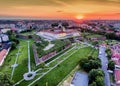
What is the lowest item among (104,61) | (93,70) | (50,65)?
(104,61)

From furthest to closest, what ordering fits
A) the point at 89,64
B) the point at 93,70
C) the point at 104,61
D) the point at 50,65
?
1. the point at 104,61
2. the point at 50,65
3. the point at 89,64
4. the point at 93,70

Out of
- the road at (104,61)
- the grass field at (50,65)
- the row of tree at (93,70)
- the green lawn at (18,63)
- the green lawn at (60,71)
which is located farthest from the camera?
the green lawn at (18,63)

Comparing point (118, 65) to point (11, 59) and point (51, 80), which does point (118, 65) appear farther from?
point (11, 59)

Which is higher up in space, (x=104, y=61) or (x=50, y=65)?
(x=50, y=65)

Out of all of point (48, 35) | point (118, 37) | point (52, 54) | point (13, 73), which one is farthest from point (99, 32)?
point (13, 73)

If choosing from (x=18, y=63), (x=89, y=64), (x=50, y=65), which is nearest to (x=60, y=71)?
(x=50, y=65)

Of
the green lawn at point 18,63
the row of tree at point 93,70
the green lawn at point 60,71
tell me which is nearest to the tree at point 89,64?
the row of tree at point 93,70

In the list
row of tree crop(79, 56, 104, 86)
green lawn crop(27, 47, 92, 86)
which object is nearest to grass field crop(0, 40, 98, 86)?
green lawn crop(27, 47, 92, 86)

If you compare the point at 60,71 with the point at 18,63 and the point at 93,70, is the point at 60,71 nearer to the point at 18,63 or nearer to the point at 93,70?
the point at 93,70

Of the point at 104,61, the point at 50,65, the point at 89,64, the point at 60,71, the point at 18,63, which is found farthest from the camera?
the point at 104,61

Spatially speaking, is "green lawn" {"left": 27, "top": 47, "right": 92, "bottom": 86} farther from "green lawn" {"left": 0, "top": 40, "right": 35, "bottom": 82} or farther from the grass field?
"green lawn" {"left": 0, "top": 40, "right": 35, "bottom": 82}

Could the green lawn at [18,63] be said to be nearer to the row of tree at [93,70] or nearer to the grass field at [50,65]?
the grass field at [50,65]
